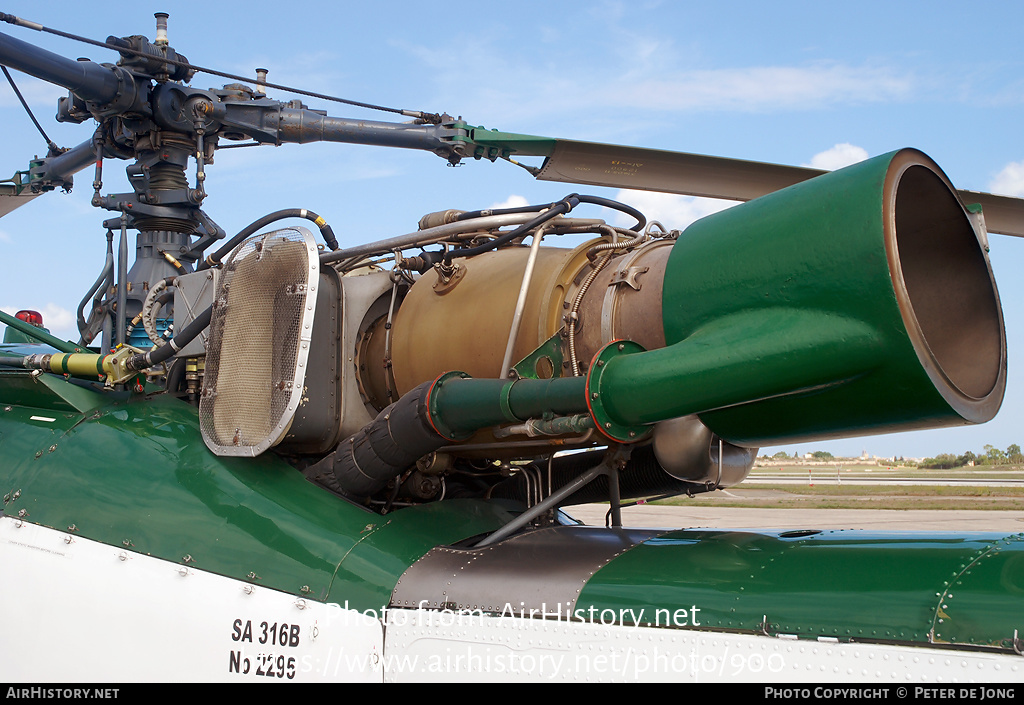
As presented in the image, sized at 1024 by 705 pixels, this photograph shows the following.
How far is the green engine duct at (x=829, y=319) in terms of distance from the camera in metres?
2.77

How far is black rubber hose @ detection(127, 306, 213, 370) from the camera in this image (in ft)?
15.2

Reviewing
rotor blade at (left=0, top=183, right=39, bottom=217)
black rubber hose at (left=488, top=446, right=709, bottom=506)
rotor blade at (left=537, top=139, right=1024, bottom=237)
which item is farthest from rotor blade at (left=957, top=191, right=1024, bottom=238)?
rotor blade at (left=0, top=183, right=39, bottom=217)

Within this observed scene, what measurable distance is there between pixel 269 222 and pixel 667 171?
210 centimetres

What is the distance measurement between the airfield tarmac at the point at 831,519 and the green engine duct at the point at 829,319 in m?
11.5

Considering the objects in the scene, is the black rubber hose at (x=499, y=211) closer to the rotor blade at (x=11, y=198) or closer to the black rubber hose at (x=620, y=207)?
the black rubber hose at (x=620, y=207)

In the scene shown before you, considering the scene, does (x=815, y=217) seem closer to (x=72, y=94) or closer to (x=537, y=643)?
(x=537, y=643)

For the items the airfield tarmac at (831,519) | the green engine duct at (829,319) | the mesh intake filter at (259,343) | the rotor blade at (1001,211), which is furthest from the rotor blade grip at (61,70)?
the airfield tarmac at (831,519)

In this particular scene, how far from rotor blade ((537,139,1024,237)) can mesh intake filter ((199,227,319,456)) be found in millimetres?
1334

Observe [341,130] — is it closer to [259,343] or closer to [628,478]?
[259,343]

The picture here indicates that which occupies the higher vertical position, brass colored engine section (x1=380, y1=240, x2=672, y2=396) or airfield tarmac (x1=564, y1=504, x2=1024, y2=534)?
airfield tarmac (x1=564, y1=504, x2=1024, y2=534)

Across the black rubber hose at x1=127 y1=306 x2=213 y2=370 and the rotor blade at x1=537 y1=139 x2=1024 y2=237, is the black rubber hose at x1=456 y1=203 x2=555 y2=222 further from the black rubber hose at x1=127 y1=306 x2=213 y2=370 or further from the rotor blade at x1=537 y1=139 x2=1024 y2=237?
the black rubber hose at x1=127 y1=306 x2=213 y2=370

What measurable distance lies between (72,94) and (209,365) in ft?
6.73
